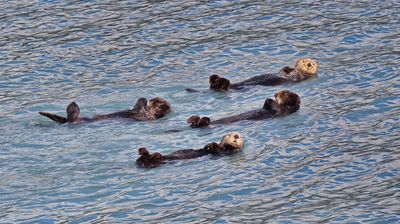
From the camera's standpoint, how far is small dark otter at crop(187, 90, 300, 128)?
12.7m

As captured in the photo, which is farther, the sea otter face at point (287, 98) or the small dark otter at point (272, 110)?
the sea otter face at point (287, 98)

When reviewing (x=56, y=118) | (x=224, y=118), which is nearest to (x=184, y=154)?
(x=224, y=118)

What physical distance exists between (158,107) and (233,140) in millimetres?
1665

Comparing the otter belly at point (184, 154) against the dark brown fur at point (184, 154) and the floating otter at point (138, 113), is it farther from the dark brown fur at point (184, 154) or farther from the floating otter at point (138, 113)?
the floating otter at point (138, 113)

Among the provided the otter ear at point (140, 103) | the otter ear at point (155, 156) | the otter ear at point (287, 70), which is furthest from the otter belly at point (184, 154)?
the otter ear at point (287, 70)

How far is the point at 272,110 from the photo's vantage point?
12898mm

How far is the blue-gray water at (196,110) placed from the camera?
10.6m

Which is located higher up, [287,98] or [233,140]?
[287,98]

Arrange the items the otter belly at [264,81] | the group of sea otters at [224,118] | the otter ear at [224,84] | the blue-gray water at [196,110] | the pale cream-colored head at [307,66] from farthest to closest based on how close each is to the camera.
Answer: the pale cream-colored head at [307,66]
the otter belly at [264,81]
the otter ear at [224,84]
the group of sea otters at [224,118]
the blue-gray water at [196,110]

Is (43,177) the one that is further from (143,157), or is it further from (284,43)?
(284,43)

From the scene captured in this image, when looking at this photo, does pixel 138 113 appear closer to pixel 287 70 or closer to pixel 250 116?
pixel 250 116

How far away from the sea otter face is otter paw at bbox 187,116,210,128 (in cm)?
92

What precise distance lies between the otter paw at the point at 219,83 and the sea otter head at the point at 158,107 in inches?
30.6

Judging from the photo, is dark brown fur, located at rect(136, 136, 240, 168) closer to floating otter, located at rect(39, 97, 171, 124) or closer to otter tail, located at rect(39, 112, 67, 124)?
floating otter, located at rect(39, 97, 171, 124)
